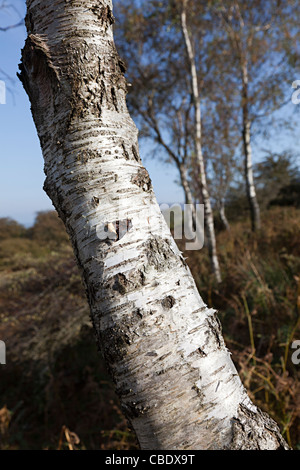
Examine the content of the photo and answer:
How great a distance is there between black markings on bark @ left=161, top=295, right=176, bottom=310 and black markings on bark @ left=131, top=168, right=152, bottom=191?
0.31 m

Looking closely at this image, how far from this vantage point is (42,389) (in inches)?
149

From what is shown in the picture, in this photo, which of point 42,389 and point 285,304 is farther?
point 42,389

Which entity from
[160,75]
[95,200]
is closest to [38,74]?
[95,200]

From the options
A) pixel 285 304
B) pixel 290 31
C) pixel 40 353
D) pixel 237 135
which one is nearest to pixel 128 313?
pixel 285 304

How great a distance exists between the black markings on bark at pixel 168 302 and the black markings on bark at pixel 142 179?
12.2 inches

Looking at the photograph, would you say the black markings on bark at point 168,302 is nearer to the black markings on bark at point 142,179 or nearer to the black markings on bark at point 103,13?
the black markings on bark at point 142,179

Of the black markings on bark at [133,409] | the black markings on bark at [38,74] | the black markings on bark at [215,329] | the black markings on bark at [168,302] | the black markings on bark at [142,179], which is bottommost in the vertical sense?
the black markings on bark at [133,409]

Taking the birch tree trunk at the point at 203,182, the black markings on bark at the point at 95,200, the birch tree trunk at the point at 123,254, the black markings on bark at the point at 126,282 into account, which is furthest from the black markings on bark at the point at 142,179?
the birch tree trunk at the point at 203,182

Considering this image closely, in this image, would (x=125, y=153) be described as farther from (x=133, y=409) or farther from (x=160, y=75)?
(x=160, y=75)

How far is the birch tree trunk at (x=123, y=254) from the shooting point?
0.66 metres

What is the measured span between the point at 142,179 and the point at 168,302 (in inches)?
13.8

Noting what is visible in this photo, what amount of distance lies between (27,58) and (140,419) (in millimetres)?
1034

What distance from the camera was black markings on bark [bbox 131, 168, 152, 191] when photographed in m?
0.80
